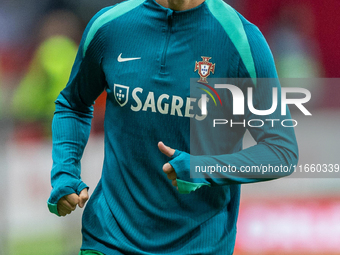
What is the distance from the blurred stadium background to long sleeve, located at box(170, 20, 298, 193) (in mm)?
2012

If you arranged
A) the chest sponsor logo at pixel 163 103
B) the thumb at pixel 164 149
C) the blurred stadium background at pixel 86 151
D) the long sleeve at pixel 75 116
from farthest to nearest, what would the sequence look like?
1. the blurred stadium background at pixel 86 151
2. the long sleeve at pixel 75 116
3. the chest sponsor logo at pixel 163 103
4. the thumb at pixel 164 149

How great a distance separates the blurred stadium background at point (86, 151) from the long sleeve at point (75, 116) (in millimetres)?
1757

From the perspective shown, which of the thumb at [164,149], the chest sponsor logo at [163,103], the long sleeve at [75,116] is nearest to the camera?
the thumb at [164,149]

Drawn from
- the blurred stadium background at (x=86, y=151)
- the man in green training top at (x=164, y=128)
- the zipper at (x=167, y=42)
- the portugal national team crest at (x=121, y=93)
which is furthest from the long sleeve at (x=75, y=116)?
the blurred stadium background at (x=86, y=151)

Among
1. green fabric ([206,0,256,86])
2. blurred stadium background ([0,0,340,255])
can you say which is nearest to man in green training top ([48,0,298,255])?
green fabric ([206,0,256,86])

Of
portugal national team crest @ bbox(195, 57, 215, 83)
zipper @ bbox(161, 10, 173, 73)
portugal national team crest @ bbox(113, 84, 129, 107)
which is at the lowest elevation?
portugal national team crest @ bbox(113, 84, 129, 107)

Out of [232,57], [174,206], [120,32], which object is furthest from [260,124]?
[120,32]

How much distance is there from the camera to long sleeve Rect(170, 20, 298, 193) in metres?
1.31

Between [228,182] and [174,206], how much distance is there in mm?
206

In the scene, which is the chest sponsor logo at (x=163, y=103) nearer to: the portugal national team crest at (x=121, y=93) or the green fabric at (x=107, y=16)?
the portugal national team crest at (x=121, y=93)

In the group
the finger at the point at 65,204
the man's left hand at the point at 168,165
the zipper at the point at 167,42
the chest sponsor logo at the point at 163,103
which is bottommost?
the finger at the point at 65,204

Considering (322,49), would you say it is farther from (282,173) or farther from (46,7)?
(282,173)

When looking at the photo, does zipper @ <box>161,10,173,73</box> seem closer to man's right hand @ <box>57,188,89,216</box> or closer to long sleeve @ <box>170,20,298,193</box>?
long sleeve @ <box>170,20,298,193</box>

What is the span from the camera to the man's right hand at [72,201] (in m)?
1.48
